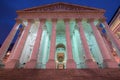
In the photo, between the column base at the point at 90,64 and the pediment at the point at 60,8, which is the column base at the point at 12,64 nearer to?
the column base at the point at 90,64

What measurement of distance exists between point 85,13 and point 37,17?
10742mm

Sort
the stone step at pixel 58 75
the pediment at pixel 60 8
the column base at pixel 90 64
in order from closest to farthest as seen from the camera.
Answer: the stone step at pixel 58 75 < the column base at pixel 90 64 < the pediment at pixel 60 8

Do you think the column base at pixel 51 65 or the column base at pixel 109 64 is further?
the column base at pixel 109 64

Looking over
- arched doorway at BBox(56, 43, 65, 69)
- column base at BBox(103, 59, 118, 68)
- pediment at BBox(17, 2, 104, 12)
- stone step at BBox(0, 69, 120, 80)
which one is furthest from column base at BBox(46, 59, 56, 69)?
pediment at BBox(17, 2, 104, 12)

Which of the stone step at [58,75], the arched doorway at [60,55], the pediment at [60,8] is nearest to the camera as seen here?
the stone step at [58,75]

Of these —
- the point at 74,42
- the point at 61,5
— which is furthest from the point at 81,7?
the point at 74,42

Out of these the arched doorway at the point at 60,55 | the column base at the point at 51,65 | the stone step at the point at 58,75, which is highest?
the arched doorway at the point at 60,55

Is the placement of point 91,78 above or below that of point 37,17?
below

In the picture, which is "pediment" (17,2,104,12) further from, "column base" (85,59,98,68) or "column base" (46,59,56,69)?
"column base" (46,59,56,69)

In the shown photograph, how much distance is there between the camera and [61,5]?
3238cm

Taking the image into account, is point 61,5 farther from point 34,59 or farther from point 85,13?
point 34,59

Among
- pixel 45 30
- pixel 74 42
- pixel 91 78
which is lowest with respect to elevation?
pixel 91 78

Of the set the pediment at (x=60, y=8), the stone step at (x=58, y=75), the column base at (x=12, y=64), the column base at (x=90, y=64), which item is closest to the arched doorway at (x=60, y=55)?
the pediment at (x=60, y=8)

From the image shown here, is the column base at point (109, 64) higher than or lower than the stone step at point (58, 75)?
higher
